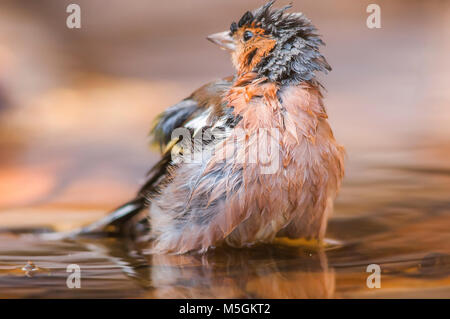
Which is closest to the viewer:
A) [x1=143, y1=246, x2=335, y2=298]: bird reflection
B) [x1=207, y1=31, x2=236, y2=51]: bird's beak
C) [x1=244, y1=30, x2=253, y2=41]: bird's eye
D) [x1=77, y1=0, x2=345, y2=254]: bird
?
[x1=143, y1=246, x2=335, y2=298]: bird reflection

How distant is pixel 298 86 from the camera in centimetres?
279

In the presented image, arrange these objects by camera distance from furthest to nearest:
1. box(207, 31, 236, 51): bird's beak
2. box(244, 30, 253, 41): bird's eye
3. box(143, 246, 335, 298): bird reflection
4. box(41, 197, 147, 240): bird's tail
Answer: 1. box(41, 197, 147, 240): bird's tail
2. box(207, 31, 236, 51): bird's beak
3. box(244, 30, 253, 41): bird's eye
4. box(143, 246, 335, 298): bird reflection

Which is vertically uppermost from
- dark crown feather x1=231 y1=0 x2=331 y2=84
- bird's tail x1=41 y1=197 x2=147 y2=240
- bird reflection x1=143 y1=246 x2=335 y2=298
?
dark crown feather x1=231 y1=0 x2=331 y2=84

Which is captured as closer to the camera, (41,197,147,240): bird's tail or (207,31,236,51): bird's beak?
(207,31,236,51): bird's beak

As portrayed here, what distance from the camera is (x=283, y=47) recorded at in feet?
9.18

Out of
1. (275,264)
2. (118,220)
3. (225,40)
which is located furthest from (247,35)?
(118,220)

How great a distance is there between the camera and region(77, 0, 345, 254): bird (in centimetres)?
271

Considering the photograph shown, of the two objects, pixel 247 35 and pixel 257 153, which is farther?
pixel 247 35

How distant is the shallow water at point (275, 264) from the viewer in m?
2.40

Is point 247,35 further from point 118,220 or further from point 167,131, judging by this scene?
point 118,220

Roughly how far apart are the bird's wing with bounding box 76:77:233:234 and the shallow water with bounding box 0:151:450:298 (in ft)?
0.54

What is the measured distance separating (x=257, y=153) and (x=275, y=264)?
508 mm

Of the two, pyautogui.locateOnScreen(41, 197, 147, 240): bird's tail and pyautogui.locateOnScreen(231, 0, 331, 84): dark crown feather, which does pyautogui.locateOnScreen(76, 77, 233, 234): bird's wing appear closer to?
pyautogui.locateOnScreen(41, 197, 147, 240): bird's tail

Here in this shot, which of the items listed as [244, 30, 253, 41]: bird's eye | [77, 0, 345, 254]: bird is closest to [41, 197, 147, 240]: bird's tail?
[77, 0, 345, 254]: bird
